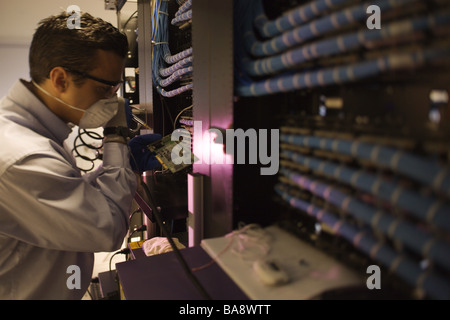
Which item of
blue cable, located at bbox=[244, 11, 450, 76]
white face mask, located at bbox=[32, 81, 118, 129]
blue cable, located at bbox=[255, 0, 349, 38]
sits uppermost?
blue cable, located at bbox=[255, 0, 349, 38]

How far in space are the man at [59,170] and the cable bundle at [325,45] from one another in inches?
23.3

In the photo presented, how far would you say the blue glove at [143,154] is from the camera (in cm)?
146

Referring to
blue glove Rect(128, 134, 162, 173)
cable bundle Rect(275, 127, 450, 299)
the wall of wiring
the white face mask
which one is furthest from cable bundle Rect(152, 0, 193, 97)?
cable bundle Rect(275, 127, 450, 299)

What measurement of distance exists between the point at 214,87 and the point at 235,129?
17cm

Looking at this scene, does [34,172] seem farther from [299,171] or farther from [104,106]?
[299,171]

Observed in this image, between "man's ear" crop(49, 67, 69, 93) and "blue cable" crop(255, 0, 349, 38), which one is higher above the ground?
"blue cable" crop(255, 0, 349, 38)

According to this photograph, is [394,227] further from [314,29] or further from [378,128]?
[314,29]

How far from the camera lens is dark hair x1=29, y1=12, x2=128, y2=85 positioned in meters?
1.14

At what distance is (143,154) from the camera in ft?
4.87

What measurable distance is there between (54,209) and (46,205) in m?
0.03

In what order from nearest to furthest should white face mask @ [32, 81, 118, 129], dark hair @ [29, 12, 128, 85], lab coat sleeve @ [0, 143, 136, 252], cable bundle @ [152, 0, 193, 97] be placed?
lab coat sleeve @ [0, 143, 136, 252] → dark hair @ [29, 12, 128, 85] → white face mask @ [32, 81, 118, 129] → cable bundle @ [152, 0, 193, 97]

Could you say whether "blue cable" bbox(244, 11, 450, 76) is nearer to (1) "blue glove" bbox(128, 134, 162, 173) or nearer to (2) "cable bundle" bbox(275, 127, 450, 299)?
(2) "cable bundle" bbox(275, 127, 450, 299)

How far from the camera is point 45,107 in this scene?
1.17m

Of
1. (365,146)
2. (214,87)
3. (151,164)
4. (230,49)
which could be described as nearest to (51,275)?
(151,164)
